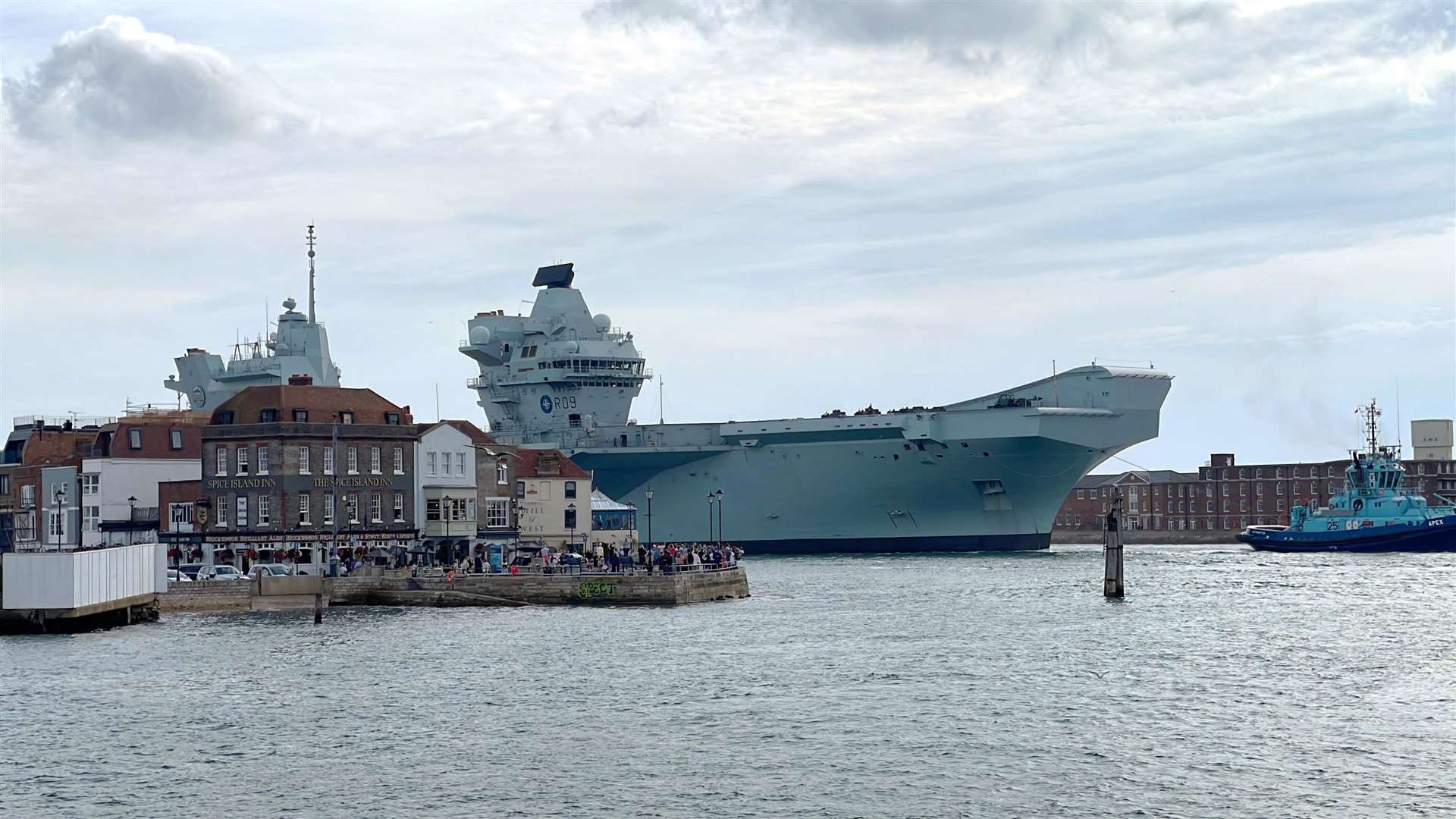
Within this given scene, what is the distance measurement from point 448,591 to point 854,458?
119ft

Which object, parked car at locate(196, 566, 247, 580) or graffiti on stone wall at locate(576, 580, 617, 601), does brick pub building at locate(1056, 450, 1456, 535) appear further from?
parked car at locate(196, 566, 247, 580)

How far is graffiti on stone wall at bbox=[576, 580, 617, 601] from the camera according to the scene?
5734cm

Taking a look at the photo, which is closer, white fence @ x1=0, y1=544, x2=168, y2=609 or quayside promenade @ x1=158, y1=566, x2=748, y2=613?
white fence @ x1=0, y1=544, x2=168, y2=609

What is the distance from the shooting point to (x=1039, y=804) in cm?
2595

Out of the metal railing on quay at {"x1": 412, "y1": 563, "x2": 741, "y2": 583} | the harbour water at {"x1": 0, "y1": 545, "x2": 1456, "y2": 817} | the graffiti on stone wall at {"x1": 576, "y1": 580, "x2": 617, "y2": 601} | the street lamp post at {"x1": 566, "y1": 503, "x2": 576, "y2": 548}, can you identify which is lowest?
the harbour water at {"x1": 0, "y1": 545, "x2": 1456, "y2": 817}

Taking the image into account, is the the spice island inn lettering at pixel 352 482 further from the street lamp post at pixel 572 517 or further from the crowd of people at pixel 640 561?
the street lamp post at pixel 572 517

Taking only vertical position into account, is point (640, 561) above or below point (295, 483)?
below

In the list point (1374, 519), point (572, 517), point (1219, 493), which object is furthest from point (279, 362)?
point (1219, 493)

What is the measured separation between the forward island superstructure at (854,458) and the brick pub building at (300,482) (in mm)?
19974

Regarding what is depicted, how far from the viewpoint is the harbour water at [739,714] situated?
87.9 feet

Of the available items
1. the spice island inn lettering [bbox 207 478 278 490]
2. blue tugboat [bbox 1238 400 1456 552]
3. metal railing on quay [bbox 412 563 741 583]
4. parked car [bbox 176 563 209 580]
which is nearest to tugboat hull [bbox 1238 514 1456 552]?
blue tugboat [bbox 1238 400 1456 552]

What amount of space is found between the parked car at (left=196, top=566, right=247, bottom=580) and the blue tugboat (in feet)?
242

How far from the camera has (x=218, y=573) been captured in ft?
190

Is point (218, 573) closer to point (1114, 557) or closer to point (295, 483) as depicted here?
point (295, 483)
